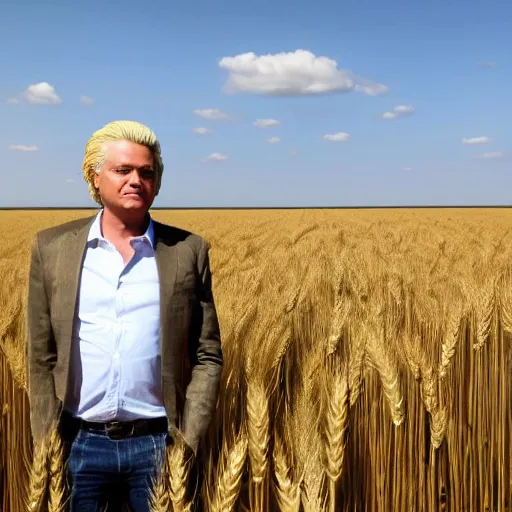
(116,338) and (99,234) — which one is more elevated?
(99,234)

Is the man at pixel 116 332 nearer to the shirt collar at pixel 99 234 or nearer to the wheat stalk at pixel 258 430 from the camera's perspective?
the shirt collar at pixel 99 234

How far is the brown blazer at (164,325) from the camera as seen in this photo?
4.99 feet

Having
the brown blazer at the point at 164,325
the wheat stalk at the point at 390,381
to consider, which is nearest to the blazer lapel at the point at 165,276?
the brown blazer at the point at 164,325

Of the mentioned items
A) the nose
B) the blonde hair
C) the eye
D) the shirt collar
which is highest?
the blonde hair

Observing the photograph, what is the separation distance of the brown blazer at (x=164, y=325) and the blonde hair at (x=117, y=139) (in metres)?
0.16

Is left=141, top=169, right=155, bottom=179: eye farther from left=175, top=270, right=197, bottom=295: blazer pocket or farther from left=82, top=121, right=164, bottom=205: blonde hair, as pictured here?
left=175, top=270, right=197, bottom=295: blazer pocket

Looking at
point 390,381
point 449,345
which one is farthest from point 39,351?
point 449,345

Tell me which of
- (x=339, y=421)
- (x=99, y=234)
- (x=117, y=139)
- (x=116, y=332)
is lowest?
(x=339, y=421)

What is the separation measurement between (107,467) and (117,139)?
0.84 m

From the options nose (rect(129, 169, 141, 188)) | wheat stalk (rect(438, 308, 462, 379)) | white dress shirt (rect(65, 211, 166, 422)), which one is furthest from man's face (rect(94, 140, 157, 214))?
wheat stalk (rect(438, 308, 462, 379))

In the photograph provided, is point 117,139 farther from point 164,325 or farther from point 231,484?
point 231,484

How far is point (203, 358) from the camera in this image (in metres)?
1.62

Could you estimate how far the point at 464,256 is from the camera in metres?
5.68

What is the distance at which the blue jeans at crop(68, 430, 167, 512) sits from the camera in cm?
A: 147
